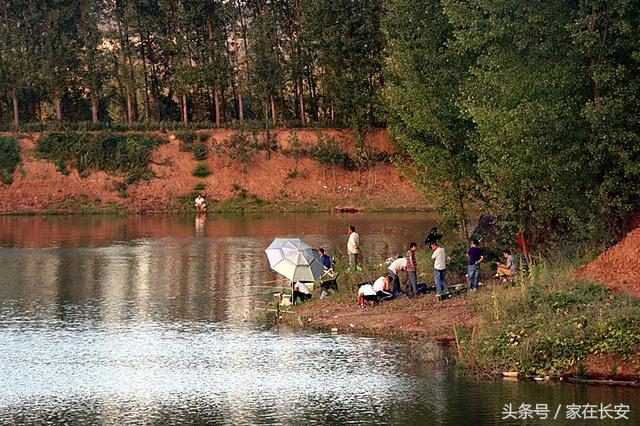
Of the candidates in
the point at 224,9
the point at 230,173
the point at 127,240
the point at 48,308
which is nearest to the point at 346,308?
the point at 48,308

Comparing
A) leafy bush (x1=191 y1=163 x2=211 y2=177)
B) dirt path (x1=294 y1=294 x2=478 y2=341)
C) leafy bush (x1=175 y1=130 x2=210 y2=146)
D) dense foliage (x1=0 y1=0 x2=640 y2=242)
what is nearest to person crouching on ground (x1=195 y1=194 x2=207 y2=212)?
leafy bush (x1=191 y1=163 x2=211 y2=177)

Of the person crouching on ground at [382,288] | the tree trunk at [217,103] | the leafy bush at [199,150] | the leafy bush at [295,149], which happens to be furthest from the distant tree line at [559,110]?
the tree trunk at [217,103]

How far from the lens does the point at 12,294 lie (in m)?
41.1

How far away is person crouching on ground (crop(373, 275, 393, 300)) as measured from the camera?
34406 millimetres

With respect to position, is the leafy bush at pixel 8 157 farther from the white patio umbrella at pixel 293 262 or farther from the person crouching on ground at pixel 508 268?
the person crouching on ground at pixel 508 268

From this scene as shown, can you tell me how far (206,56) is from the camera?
106 meters

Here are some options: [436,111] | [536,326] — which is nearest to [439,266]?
[536,326]

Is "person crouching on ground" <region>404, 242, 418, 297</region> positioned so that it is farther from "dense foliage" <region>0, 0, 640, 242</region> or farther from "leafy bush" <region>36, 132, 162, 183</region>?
"leafy bush" <region>36, 132, 162, 183</region>

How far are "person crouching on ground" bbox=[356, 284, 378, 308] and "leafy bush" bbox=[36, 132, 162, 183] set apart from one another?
66403mm

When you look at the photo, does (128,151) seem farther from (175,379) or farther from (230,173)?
(175,379)

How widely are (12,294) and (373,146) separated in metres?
63.6

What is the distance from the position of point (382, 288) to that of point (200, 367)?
900cm

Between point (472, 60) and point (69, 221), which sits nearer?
point (472, 60)

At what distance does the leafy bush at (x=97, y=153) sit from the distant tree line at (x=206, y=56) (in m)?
4.75
